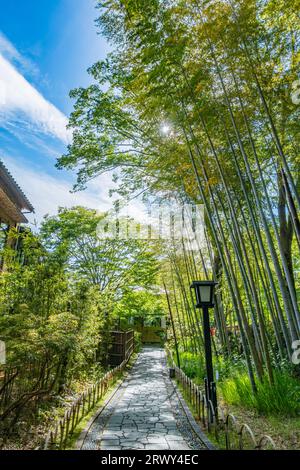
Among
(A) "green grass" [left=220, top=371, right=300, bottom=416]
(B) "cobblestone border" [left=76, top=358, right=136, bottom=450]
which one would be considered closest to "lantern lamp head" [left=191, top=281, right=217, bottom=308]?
(A) "green grass" [left=220, top=371, right=300, bottom=416]

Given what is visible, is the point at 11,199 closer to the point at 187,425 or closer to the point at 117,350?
the point at 117,350

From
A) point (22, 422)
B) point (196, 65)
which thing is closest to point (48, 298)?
point (22, 422)

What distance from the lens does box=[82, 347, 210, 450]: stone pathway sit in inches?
149

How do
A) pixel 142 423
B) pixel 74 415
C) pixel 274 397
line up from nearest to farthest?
pixel 274 397 < pixel 74 415 < pixel 142 423

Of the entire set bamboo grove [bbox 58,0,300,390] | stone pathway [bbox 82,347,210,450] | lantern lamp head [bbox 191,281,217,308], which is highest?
bamboo grove [bbox 58,0,300,390]

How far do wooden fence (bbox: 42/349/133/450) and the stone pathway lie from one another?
27 centimetres

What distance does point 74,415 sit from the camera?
432cm

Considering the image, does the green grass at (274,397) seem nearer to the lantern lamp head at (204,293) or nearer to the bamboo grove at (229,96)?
the bamboo grove at (229,96)

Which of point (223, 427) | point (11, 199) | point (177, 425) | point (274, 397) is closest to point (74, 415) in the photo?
point (177, 425)

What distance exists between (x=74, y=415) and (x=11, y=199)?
6604mm

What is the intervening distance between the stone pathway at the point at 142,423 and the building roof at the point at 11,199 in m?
5.59

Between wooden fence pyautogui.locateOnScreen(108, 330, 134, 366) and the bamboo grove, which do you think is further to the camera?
wooden fence pyautogui.locateOnScreen(108, 330, 134, 366)

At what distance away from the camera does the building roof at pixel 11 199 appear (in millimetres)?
7527

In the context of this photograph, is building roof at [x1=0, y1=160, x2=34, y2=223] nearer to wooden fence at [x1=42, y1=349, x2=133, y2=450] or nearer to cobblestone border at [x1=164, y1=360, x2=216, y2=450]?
wooden fence at [x1=42, y1=349, x2=133, y2=450]
